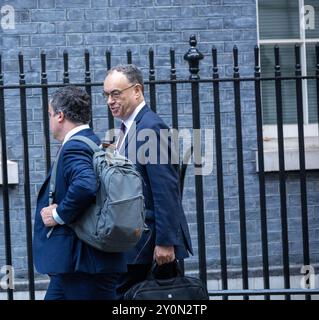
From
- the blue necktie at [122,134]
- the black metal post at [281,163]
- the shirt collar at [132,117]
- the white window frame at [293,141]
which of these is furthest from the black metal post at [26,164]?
the white window frame at [293,141]

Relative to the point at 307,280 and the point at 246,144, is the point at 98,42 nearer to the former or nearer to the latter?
the point at 246,144

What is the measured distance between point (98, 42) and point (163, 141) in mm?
3051

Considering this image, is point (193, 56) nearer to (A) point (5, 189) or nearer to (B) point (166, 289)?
(A) point (5, 189)

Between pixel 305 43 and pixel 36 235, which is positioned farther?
pixel 305 43

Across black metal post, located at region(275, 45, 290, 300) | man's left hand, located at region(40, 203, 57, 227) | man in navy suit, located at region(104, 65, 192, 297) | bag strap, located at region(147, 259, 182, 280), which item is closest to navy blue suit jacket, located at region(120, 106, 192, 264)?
man in navy suit, located at region(104, 65, 192, 297)

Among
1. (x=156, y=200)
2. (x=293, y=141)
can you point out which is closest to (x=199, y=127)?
(x=156, y=200)

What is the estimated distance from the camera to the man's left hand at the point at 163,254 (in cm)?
565

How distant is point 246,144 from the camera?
8.84 metres

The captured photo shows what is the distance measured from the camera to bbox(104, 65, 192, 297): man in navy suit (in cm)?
569

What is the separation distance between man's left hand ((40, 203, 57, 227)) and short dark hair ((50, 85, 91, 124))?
0.52 meters

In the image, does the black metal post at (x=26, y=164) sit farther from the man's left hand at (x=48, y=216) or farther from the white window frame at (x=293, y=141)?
the white window frame at (x=293, y=141)

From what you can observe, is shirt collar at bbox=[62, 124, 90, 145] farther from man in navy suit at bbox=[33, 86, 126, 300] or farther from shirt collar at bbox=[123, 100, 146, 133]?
shirt collar at bbox=[123, 100, 146, 133]
